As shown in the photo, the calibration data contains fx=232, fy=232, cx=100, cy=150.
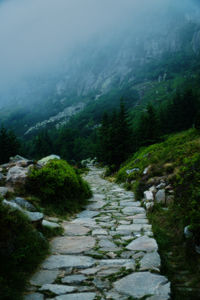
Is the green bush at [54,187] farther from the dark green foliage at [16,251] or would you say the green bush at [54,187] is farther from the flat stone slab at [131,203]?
the dark green foliage at [16,251]

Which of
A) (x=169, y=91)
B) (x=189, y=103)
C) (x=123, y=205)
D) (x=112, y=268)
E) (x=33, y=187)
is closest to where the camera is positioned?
(x=112, y=268)

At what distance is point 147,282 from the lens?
2939mm

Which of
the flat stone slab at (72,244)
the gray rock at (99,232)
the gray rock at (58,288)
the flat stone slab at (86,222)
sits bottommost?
the flat stone slab at (86,222)

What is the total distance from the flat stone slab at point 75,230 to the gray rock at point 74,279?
197cm

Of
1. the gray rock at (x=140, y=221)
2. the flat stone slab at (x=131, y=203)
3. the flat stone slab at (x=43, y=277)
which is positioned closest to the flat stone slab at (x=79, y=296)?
the flat stone slab at (x=43, y=277)

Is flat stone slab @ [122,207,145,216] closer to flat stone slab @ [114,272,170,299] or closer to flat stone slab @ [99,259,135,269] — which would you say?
flat stone slab @ [99,259,135,269]

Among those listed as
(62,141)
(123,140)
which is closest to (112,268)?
(123,140)

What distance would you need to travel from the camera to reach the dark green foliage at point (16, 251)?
9.08ft

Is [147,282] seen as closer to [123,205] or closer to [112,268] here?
[112,268]

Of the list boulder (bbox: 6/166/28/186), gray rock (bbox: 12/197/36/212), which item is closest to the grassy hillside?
gray rock (bbox: 12/197/36/212)

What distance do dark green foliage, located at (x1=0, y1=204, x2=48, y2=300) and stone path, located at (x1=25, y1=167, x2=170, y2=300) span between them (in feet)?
0.55

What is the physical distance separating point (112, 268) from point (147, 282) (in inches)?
25.2

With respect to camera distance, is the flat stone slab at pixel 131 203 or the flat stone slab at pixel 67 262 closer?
the flat stone slab at pixel 67 262

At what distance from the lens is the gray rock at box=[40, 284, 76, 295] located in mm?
2816
